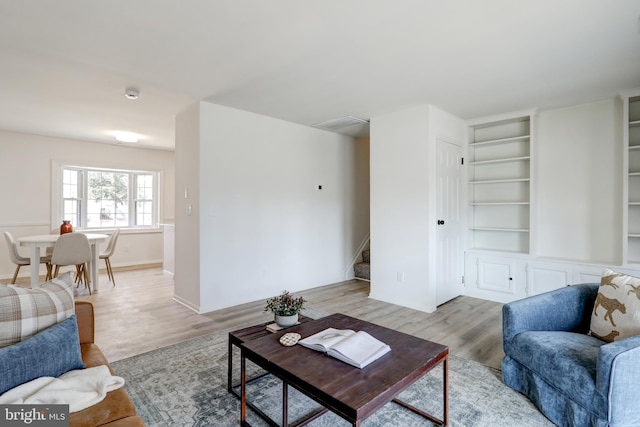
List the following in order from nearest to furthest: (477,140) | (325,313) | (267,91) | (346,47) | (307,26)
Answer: (307,26)
(346,47)
(267,91)
(325,313)
(477,140)

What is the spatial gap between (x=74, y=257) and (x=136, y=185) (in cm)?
283

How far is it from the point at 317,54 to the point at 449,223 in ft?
8.93

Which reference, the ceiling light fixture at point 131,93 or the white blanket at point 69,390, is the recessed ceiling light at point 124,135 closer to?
the ceiling light fixture at point 131,93

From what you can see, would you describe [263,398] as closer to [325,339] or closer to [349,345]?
[325,339]

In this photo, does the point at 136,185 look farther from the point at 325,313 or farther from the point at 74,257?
the point at 325,313

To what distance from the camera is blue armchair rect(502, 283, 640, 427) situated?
151 cm

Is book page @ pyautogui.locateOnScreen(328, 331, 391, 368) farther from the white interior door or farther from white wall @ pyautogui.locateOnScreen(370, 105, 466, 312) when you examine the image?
the white interior door

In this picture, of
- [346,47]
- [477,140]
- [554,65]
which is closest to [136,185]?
[346,47]

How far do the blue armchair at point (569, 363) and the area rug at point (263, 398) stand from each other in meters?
0.15

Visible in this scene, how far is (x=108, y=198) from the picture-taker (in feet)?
21.1

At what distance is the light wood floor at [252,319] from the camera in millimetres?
2871

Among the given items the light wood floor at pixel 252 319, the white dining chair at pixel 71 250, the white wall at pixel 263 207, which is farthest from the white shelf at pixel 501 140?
the white dining chair at pixel 71 250

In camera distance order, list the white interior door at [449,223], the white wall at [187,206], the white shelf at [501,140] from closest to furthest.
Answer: the white wall at [187,206]
the white interior door at [449,223]
the white shelf at [501,140]

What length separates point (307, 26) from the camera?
2.18 m
